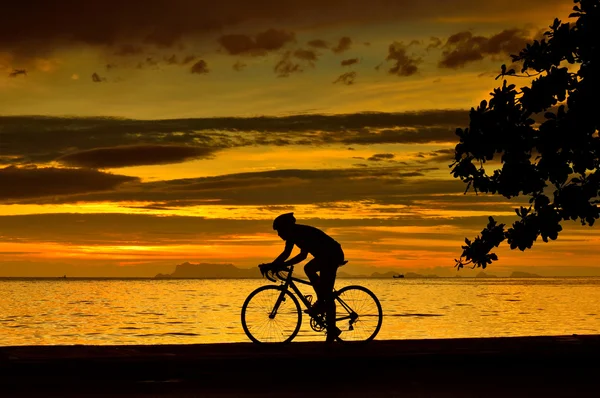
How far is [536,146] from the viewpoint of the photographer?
59.7 feet

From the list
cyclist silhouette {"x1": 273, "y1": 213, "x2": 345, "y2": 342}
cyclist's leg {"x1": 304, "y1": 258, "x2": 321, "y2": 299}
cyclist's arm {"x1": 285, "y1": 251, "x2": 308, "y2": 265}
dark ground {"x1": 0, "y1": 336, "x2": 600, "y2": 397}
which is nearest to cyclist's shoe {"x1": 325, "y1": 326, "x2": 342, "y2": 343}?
cyclist silhouette {"x1": 273, "y1": 213, "x2": 345, "y2": 342}

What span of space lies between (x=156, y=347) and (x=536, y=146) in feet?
26.9

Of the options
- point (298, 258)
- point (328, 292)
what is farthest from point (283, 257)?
point (328, 292)

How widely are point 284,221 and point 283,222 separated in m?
0.02

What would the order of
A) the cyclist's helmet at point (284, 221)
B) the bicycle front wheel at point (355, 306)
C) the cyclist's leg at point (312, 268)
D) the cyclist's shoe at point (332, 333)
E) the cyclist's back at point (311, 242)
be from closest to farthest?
the cyclist's helmet at point (284, 221)
the cyclist's back at point (311, 242)
the cyclist's leg at point (312, 268)
the cyclist's shoe at point (332, 333)
the bicycle front wheel at point (355, 306)

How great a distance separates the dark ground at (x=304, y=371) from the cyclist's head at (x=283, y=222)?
1.94 m

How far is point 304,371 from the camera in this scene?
13195 mm

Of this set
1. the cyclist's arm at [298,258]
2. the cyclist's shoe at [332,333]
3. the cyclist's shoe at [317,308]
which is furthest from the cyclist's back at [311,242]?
the cyclist's shoe at [332,333]

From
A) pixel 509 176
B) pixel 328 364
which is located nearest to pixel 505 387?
pixel 328 364

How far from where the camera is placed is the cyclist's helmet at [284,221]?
50.6 ft

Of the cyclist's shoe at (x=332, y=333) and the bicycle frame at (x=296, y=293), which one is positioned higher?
the bicycle frame at (x=296, y=293)

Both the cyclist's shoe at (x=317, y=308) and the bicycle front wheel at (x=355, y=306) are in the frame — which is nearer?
the cyclist's shoe at (x=317, y=308)

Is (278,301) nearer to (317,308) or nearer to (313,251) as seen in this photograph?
(317,308)

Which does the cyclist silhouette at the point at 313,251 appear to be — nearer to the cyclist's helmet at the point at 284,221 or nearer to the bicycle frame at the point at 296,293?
the cyclist's helmet at the point at 284,221
